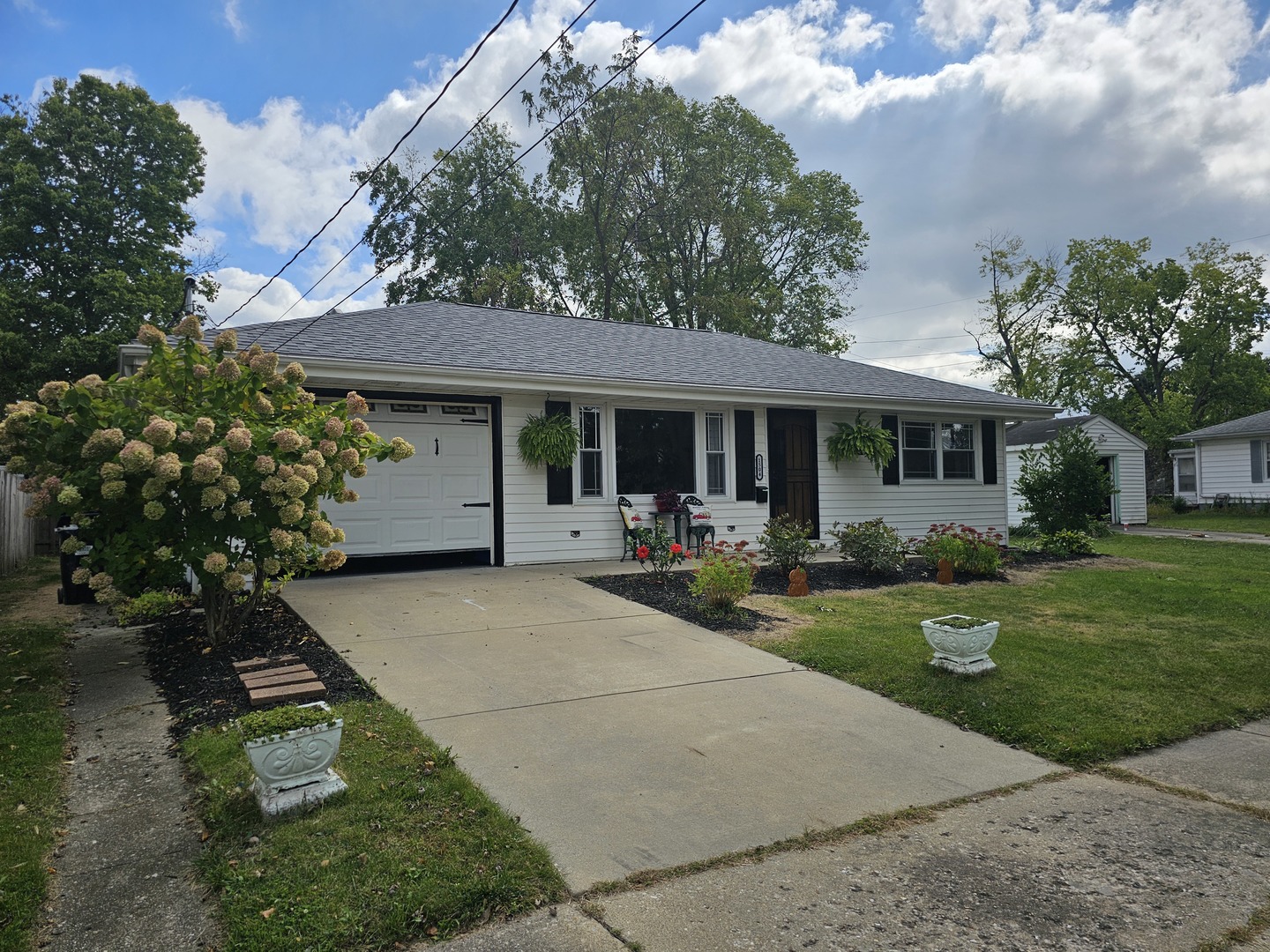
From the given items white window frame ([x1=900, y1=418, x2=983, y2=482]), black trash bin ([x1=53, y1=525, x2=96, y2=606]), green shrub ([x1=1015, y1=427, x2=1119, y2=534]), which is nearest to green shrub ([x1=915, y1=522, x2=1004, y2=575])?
white window frame ([x1=900, y1=418, x2=983, y2=482])

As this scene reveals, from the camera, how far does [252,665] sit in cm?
515

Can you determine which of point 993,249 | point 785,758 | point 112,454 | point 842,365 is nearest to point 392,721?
point 785,758

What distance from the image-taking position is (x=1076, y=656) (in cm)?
591

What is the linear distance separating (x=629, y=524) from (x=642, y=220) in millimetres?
20642

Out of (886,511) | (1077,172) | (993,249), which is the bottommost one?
(886,511)

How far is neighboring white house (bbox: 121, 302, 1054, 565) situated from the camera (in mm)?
9648

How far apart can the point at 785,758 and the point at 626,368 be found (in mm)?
7967

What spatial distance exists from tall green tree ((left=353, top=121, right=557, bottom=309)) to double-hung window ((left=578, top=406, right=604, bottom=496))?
17.4m

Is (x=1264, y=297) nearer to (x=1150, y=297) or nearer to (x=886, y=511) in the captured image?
(x=1150, y=297)

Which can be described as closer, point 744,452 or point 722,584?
point 722,584

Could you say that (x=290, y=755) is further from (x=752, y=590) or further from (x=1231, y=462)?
(x=1231, y=462)

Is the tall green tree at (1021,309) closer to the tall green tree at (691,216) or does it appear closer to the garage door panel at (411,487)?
the tall green tree at (691,216)

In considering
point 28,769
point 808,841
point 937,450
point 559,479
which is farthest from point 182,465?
point 937,450

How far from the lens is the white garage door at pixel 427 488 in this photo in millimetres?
9555
